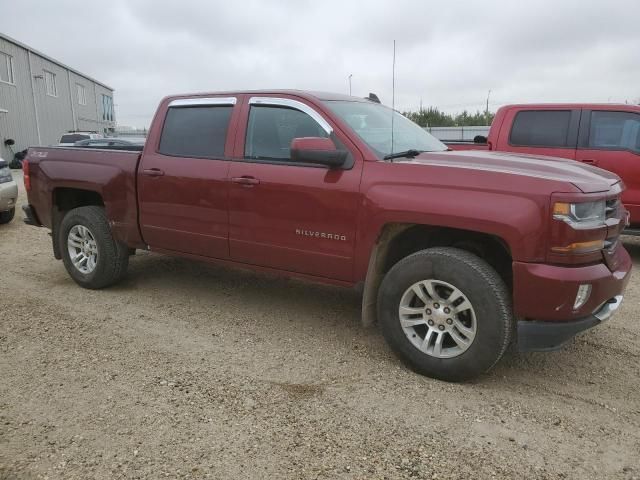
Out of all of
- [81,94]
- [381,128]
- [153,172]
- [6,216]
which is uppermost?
[81,94]

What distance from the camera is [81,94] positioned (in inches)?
1522

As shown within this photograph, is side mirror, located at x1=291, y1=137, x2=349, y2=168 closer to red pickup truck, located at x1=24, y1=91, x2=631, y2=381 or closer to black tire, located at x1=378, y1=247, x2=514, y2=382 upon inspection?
red pickup truck, located at x1=24, y1=91, x2=631, y2=381

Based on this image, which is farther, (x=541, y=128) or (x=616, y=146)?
(x=541, y=128)

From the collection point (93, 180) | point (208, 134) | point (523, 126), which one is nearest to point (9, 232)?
point (93, 180)

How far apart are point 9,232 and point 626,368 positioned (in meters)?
8.70

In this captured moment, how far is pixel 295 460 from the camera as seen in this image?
2650 mm

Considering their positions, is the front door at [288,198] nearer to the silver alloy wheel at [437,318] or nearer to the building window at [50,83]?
the silver alloy wheel at [437,318]

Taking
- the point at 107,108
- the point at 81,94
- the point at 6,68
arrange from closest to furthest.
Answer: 1. the point at 6,68
2. the point at 81,94
3. the point at 107,108

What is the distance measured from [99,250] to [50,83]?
31.9 metres

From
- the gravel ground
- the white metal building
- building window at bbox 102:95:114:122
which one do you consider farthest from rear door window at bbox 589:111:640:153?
building window at bbox 102:95:114:122

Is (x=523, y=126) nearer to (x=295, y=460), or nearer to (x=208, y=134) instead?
(x=208, y=134)

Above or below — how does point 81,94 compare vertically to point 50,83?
below

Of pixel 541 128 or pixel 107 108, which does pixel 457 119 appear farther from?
pixel 107 108

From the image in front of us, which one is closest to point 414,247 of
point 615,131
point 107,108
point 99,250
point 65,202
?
point 99,250
